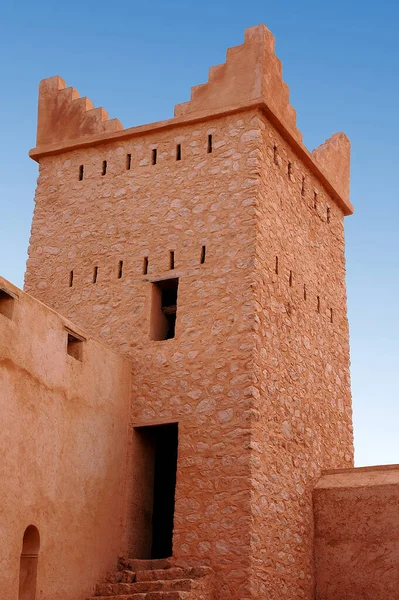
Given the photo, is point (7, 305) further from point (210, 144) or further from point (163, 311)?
point (210, 144)

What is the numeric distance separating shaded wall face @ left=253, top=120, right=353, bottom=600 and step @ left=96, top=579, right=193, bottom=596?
97cm

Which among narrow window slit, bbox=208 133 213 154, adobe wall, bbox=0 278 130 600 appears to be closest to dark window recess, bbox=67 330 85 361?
adobe wall, bbox=0 278 130 600

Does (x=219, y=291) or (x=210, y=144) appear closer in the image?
(x=219, y=291)

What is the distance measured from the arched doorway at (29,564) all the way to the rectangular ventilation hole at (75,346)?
2.42 m

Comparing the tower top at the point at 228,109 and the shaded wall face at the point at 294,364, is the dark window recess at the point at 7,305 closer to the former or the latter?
the shaded wall face at the point at 294,364

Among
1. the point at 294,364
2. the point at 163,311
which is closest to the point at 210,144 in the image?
the point at 163,311

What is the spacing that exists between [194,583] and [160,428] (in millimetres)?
2877

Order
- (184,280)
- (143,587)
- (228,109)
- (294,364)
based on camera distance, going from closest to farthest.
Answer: (143,587) → (184,280) → (294,364) → (228,109)

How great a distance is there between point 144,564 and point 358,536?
9.90 ft

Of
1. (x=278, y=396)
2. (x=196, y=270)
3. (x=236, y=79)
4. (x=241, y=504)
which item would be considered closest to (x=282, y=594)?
(x=241, y=504)

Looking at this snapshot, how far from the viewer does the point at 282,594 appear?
12125 mm

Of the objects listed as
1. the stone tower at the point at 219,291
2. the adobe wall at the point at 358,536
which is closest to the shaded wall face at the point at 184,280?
the stone tower at the point at 219,291

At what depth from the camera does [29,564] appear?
1065 centimetres

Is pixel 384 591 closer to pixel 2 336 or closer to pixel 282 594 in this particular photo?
pixel 282 594
